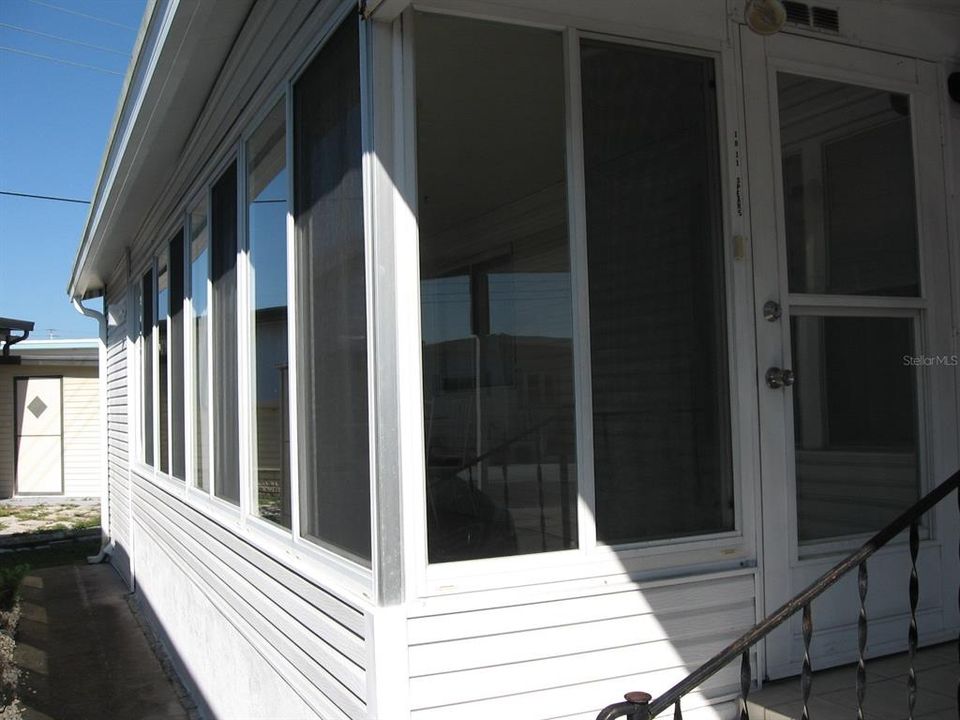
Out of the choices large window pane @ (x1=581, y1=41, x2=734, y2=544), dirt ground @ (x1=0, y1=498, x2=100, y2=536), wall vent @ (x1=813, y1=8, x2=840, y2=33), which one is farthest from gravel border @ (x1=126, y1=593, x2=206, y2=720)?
dirt ground @ (x1=0, y1=498, x2=100, y2=536)

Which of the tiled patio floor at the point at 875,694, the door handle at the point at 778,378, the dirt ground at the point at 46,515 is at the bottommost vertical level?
the dirt ground at the point at 46,515

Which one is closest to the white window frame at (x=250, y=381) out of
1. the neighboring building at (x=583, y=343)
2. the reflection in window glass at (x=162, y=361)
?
the neighboring building at (x=583, y=343)

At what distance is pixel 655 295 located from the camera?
9.24 feet

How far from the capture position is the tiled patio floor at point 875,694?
2.64m

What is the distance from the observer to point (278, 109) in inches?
138

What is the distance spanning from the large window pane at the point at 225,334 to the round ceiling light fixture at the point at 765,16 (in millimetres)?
2497

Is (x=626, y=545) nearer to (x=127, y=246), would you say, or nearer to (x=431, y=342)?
(x=431, y=342)

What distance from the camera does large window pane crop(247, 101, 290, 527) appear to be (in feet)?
11.3

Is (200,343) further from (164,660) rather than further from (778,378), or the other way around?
(778,378)

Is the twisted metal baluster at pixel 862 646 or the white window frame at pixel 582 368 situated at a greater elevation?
the white window frame at pixel 582 368

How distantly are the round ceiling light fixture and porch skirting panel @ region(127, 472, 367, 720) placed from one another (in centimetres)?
217

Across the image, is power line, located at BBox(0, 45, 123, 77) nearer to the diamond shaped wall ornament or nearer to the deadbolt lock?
the diamond shaped wall ornament

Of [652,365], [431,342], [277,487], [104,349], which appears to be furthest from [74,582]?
[652,365]

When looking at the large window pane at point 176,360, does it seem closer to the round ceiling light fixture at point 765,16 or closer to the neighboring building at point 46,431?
the round ceiling light fixture at point 765,16
